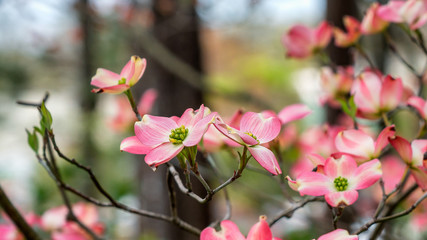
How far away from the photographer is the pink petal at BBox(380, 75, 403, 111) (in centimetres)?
54

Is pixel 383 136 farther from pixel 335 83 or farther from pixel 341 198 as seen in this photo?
pixel 335 83

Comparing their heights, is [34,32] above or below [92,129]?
above

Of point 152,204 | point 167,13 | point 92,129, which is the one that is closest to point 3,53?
point 92,129

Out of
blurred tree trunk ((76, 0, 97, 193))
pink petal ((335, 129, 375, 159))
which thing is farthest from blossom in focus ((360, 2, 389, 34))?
blurred tree trunk ((76, 0, 97, 193))

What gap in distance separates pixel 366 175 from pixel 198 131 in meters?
0.16

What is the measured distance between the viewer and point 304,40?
2.56 feet

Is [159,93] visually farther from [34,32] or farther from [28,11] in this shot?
[34,32]

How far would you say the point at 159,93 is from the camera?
195cm

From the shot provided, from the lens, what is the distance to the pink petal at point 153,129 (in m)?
0.39

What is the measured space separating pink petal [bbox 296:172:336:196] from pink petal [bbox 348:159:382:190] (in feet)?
0.07

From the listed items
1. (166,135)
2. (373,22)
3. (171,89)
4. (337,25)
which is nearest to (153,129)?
(166,135)

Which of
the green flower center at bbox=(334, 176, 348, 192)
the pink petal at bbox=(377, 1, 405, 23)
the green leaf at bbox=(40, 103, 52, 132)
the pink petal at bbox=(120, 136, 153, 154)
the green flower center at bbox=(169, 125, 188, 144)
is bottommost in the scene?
the green flower center at bbox=(334, 176, 348, 192)

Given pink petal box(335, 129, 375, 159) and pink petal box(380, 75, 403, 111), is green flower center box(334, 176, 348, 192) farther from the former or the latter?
pink petal box(380, 75, 403, 111)

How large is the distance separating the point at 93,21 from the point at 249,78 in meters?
3.88
